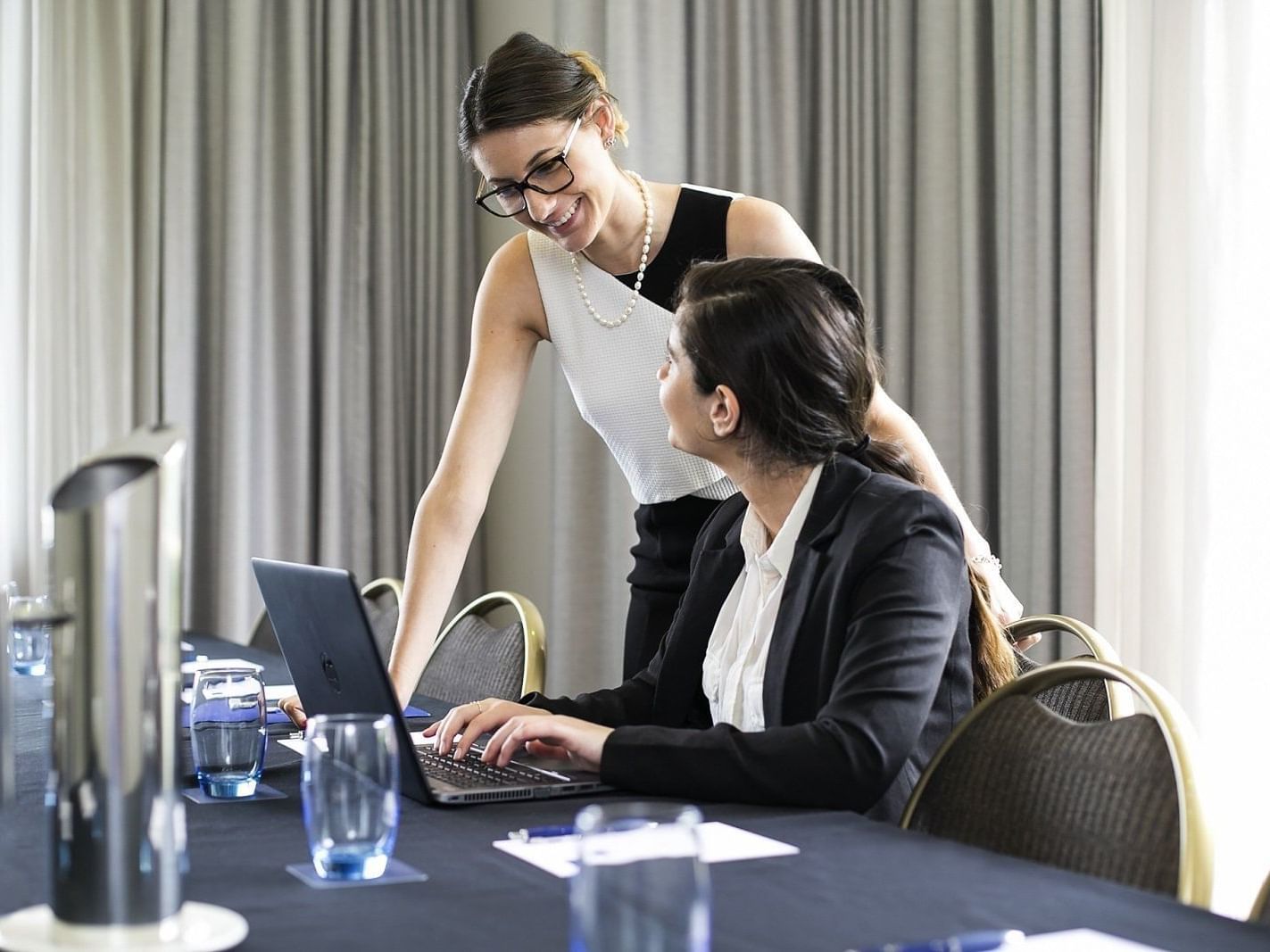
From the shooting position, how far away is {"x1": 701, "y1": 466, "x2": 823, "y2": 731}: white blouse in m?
1.68

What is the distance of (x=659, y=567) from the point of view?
7.53 ft

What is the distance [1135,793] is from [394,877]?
0.62 metres

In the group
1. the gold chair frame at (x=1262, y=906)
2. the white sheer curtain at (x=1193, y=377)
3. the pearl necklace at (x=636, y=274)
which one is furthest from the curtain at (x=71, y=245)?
the gold chair frame at (x=1262, y=906)

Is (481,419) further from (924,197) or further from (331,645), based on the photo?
(924,197)

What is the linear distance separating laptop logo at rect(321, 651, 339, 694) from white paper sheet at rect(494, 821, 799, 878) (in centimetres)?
32

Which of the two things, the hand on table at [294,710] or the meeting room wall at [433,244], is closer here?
the hand on table at [294,710]

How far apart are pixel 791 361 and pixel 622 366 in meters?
0.61

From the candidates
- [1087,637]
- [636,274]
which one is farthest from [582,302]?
[1087,637]

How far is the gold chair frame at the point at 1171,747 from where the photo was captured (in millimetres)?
1177

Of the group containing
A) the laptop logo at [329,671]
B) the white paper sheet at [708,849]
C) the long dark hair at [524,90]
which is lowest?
the white paper sheet at [708,849]

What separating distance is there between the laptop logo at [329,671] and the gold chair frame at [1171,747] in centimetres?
56

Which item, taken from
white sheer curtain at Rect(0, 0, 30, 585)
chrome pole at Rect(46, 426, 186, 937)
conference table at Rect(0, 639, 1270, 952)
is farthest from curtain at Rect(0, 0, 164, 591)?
chrome pole at Rect(46, 426, 186, 937)

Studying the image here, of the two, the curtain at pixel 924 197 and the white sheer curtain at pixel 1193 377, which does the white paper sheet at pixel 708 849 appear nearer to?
the white sheer curtain at pixel 1193 377

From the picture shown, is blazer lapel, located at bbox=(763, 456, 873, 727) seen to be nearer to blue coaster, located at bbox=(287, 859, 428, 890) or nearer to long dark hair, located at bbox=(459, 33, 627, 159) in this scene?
blue coaster, located at bbox=(287, 859, 428, 890)
